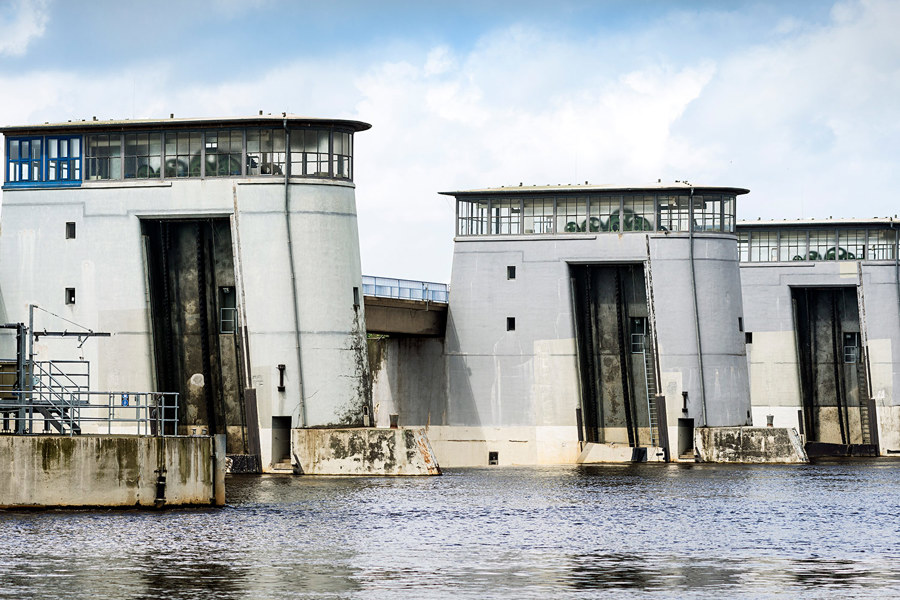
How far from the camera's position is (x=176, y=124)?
6034cm

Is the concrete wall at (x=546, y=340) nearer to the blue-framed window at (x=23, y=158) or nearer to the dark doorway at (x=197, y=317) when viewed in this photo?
the dark doorway at (x=197, y=317)

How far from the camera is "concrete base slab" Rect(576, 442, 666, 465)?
7469cm

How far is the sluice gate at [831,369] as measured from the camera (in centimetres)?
8838

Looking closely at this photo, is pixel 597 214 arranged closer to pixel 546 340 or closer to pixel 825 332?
pixel 546 340

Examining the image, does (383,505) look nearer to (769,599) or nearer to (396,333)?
(769,599)

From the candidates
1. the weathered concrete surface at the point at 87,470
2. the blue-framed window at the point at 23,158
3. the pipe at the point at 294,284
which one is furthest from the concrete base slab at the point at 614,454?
the weathered concrete surface at the point at 87,470

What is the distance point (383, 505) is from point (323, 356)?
48.9ft

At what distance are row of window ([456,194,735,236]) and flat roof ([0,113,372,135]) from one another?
16442 millimetres

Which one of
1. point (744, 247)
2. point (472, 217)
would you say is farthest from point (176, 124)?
Answer: point (744, 247)

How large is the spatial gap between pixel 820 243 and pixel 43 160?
41.2m

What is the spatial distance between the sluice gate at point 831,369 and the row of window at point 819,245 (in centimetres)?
189

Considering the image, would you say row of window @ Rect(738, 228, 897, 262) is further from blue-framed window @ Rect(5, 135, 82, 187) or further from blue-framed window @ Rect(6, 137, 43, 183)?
blue-framed window @ Rect(6, 137, 43, 183)

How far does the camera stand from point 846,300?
89125 mm

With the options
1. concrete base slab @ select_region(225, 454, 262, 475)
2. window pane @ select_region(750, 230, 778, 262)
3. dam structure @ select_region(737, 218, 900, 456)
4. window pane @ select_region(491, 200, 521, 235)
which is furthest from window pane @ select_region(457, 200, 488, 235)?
concrete base slab @ select_region(225, 454, 262, 475)
